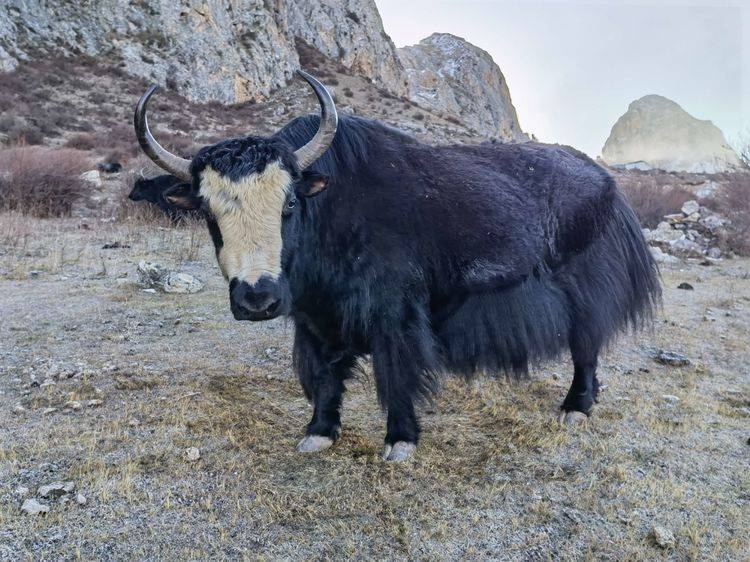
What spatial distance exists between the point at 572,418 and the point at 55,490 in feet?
9.40

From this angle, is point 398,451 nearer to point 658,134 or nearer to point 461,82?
point 461,82

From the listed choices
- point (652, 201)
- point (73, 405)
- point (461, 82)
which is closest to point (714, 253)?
point (652, 201)

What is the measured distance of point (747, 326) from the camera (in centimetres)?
614

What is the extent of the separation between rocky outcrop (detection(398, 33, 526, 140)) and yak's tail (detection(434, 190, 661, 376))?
54.1m

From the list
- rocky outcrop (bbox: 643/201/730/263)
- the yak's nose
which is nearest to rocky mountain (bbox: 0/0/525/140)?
rocky outcrop (bbox: 643/201/730/263)

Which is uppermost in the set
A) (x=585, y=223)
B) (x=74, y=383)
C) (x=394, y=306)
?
(x=585, y=223)

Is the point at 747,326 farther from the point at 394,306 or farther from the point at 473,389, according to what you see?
the point at 394,306

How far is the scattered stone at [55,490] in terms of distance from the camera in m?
2.36

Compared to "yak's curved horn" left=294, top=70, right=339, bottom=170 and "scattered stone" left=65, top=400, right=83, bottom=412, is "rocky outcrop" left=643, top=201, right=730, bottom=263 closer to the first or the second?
"yak's curved horn" left=294, top=70, right=339, bottom=170

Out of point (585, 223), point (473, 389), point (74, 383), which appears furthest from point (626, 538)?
point (74, 383)

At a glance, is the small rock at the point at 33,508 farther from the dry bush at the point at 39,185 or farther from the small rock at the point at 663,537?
the dry bush at the point at 39,185

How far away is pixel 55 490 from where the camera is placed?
238cm

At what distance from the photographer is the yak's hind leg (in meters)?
3.62

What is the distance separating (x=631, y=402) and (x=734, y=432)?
2.10 ft
